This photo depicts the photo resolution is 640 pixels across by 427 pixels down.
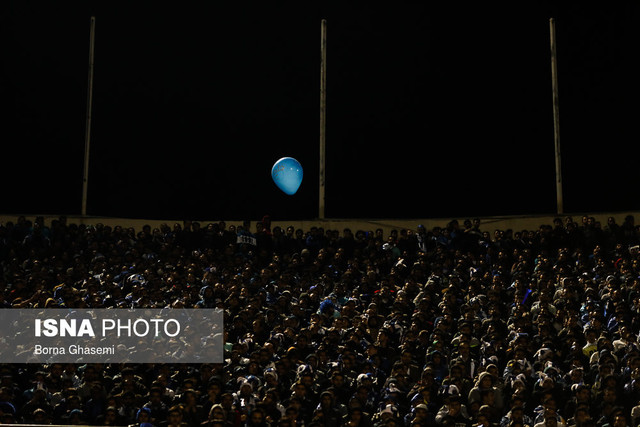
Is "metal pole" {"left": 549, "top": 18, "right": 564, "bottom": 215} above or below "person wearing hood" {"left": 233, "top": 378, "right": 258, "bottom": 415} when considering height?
above

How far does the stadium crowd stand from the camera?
11273mm

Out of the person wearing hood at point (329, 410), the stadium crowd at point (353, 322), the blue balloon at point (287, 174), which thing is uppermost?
the blue balloon at point (287, 174)

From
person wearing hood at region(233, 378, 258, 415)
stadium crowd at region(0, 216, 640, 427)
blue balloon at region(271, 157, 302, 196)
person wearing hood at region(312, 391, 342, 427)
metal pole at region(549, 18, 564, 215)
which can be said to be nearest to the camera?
person wearing hood at region(312, 391, 342, 427)

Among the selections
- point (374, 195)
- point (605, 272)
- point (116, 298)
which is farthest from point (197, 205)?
point (605, 272)

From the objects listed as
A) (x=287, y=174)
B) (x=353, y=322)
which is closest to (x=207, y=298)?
Result: (x=353, y=322)

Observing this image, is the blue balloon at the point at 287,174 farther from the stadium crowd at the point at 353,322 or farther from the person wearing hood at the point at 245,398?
the person wearing hood at the point at 245,398

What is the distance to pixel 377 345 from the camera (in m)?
13.1

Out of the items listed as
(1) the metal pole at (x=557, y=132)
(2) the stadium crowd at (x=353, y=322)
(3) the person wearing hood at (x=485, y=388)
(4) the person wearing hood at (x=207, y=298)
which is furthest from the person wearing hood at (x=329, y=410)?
(1) the metal pole at (x=557, y=132)

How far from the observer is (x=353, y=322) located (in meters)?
13.9

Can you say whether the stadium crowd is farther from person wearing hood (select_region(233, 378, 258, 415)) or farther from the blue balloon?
the blue balloon

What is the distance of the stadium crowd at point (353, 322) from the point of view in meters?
11.3

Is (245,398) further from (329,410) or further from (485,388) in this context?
(485,388)

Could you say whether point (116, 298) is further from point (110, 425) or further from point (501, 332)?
point (501, 332)

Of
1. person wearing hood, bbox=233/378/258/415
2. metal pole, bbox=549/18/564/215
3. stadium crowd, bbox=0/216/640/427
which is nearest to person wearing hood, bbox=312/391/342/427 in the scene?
stadium crowd, bbox=0/216/640/427
